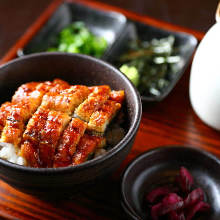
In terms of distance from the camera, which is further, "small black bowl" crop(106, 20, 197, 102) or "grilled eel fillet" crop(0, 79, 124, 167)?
"small black bowl" crop(106, 20, 197, 102)

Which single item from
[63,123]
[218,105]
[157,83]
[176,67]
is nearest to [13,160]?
[63,123]

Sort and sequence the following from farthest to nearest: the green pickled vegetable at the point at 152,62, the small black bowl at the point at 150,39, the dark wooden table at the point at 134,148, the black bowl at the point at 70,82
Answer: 1. the small black bowl at the point at 150,39
2. the green pickled vegetable at the point at 152,62
3. the dark wooden table at the point at 134,148
4. the black bowl at the point at 70,82

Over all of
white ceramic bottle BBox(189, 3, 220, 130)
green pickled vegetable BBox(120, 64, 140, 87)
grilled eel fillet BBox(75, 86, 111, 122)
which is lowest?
green pickled vegetable BBox(120, 64, 140, 87)

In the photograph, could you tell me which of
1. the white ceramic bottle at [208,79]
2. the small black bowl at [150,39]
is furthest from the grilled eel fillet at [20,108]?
the small black bowl at [150,39]

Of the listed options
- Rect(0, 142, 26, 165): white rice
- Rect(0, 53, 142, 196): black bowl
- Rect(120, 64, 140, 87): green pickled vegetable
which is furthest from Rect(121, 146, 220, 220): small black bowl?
Rect(120, 64, 140, 87): green pickled vegetable

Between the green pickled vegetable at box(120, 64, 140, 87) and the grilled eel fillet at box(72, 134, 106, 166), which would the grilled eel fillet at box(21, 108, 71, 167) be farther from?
the green pickled vegetable at box(120, 64, 140, 87)

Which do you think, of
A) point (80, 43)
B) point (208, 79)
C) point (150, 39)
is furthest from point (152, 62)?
point (208, 79)

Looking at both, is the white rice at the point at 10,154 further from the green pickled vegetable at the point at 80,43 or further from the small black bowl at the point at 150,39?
the green pickled vegetable at the point at 80,43
